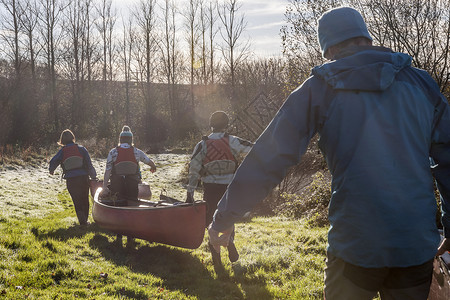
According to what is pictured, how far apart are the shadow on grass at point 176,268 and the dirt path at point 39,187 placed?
1.37 meters

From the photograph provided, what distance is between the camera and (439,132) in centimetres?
181

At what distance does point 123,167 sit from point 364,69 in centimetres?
725

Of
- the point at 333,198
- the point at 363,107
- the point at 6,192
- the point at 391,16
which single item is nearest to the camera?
the point at 363,107

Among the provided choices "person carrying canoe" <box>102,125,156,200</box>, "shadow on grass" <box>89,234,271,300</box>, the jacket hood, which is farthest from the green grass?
the jacket hood

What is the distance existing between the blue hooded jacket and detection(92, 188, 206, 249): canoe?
188 inches

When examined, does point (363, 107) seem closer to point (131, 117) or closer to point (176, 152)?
point (176, 152)

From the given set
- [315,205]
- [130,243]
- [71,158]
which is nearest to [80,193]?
[71,158]

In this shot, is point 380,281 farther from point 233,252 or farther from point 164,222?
point 164,222

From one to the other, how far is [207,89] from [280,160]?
141 feet

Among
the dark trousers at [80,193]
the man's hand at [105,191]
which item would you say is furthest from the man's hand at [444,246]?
the dark trousers at [80,193]

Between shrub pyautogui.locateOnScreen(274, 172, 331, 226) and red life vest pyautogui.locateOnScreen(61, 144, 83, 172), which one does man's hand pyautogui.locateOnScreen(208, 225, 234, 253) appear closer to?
shrub pyautogui.locateOnScreen(274, 172, 331, 226)

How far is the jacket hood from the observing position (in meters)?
1.60

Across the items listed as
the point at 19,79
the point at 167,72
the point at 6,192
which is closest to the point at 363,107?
the point at 6,192

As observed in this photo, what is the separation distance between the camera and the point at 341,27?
1.78 metres
